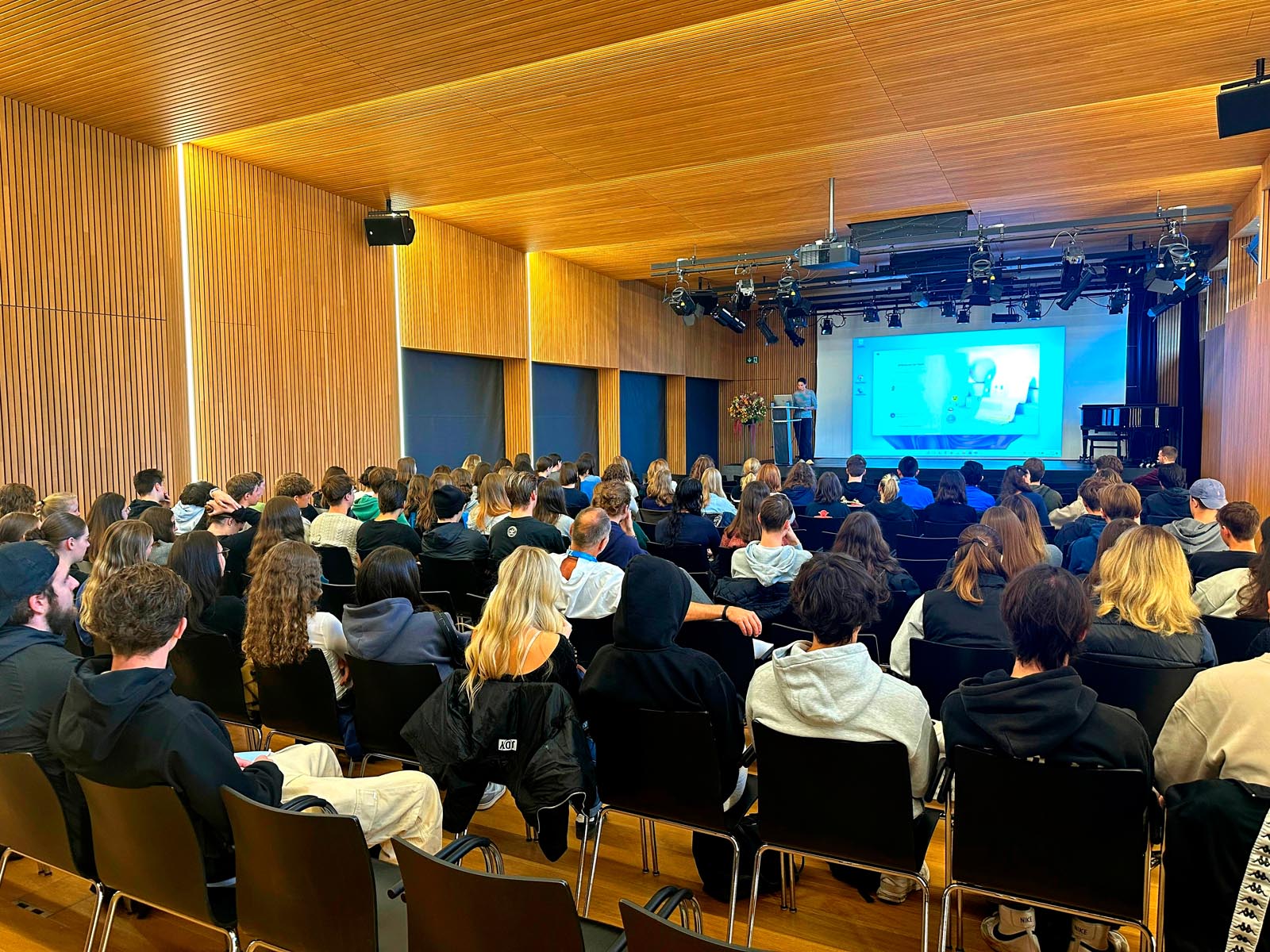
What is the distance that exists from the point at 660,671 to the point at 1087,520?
4333mm

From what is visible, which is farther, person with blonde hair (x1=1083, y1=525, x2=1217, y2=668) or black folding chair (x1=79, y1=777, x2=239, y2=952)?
person with blonde hair (x1=1083, y1=525, x2=1217, y2=668)

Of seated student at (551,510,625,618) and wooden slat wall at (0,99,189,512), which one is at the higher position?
wooden slat wall at (0,99,189,512)

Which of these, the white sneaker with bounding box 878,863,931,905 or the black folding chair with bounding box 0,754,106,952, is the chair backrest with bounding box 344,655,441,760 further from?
the white sneaker with bounding box 878,863,931,905

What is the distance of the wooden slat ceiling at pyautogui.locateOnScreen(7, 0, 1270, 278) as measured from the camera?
5.50m

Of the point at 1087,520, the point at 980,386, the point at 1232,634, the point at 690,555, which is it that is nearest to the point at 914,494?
the point at 1087,520

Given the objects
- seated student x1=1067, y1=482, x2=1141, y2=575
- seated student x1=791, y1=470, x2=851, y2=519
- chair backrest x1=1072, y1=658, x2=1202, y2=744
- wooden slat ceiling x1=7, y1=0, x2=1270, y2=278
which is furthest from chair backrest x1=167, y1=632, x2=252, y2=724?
seated student x1=791, y1=470, x2=851, y2=519

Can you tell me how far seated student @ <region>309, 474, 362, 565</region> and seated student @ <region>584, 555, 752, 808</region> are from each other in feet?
11.6

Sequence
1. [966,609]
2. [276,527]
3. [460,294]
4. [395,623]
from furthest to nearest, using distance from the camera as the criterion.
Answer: [460,294] → [276,527] → [966,609] → [395,623]

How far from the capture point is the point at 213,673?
3.71m

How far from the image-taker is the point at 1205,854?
76.4 inches

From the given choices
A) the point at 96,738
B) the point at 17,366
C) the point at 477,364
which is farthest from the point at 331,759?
the point at 477,364

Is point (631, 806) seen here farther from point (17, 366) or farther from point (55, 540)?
point (17, 366)

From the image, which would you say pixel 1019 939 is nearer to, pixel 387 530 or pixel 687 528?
pixel 687 528

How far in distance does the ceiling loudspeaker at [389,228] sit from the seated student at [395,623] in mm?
7189
